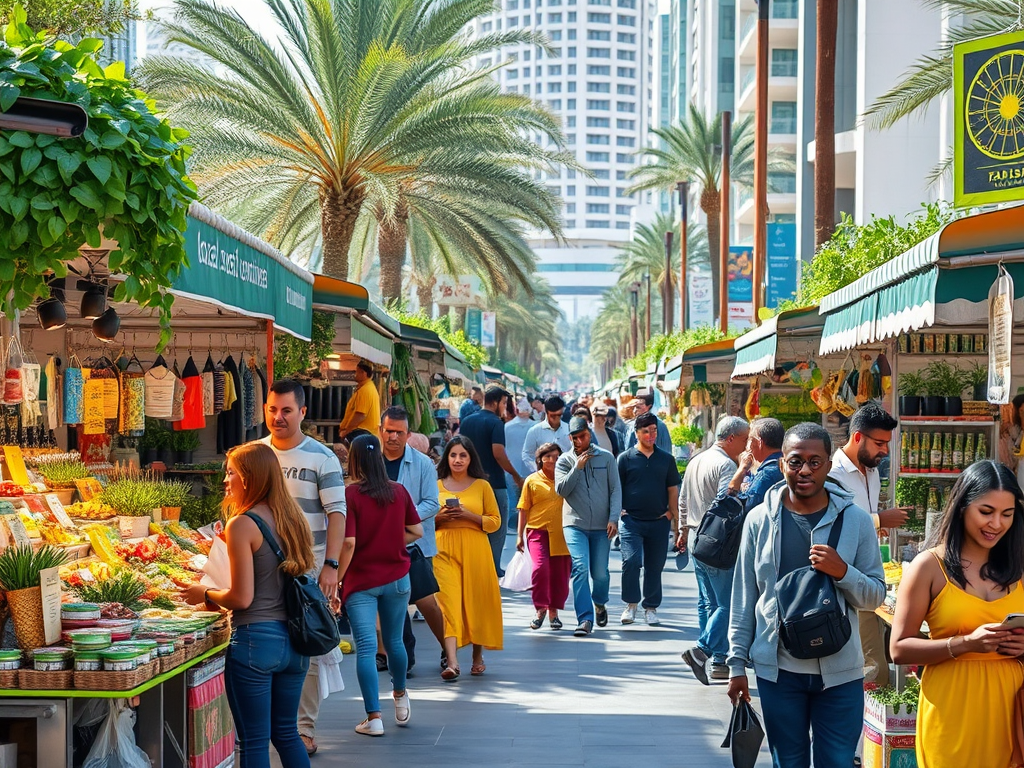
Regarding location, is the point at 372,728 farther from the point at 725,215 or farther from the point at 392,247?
the point at 725,215

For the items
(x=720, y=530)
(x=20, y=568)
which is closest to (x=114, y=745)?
(x=20, y=568)

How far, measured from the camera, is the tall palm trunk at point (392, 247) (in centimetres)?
2433

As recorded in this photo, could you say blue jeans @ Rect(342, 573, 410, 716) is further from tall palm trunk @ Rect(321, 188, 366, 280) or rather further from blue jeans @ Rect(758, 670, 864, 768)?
tall palm trunk @ Rect(321, 188, 366, 280)

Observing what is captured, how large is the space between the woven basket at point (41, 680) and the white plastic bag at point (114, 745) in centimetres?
29

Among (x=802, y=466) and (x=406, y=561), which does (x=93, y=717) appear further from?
(x=802, y=466)

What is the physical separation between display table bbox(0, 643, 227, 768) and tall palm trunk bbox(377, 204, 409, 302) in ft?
58.6

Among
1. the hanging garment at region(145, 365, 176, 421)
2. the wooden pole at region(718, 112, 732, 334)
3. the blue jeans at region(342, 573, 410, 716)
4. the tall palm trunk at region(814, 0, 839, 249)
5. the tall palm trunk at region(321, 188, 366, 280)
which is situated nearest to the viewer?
the blue jeans at region(342, 573, 410, 716)

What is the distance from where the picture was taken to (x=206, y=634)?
6266 millimetres

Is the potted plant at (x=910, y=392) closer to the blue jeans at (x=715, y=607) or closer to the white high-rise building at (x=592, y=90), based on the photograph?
the blue jeans at (x=715, y=607)

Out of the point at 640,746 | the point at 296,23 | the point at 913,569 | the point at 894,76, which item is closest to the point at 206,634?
the point at 640,746

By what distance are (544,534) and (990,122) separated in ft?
16.9

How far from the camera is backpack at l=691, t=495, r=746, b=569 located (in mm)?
8125

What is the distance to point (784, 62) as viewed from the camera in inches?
1959

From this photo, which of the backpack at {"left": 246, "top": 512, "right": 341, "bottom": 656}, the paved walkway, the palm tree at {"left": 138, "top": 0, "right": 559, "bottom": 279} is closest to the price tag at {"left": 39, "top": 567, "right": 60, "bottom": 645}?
the backpack at {"left": 246, "top": 512, "right": 341, "bottom": 656}
